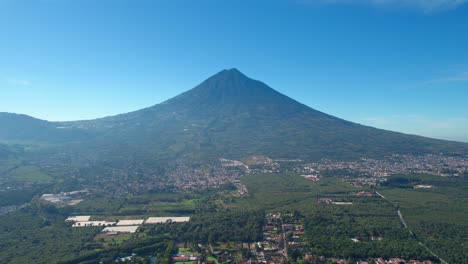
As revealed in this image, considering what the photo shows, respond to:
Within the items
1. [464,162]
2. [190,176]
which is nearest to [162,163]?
[190,176]

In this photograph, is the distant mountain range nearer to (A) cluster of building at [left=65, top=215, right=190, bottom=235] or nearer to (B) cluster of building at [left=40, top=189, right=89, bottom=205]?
(B) cluster of building at [left=40, top=189, right=89, bottom=205]

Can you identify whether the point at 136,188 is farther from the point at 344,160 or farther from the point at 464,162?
the point at 464,162

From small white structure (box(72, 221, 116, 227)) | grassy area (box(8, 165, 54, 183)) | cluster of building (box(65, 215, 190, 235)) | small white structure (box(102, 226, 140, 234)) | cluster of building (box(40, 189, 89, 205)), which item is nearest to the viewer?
small white structure (box(102, 226, 140, 234))

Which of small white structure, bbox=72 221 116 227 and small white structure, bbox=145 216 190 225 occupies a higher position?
small white structure, bbox=145 216 190 225

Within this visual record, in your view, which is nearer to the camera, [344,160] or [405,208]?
[405,208]

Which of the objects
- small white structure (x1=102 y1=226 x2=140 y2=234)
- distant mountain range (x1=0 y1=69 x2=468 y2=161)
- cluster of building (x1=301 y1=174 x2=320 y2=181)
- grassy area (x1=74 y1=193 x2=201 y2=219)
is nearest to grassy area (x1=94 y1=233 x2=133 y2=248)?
small white structure (x1=102 y1=226 x2=140 y2=234)

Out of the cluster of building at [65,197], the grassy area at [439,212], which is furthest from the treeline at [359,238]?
the cluster of building at [65,197]

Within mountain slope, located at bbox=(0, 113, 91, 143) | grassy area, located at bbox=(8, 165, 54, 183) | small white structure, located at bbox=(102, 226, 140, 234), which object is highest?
mountain slope, located at bbox=(0, 113, 91, 143)

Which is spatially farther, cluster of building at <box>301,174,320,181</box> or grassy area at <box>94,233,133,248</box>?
cluster of building at <box>301,174,320,181</box>
